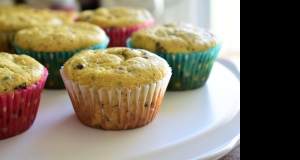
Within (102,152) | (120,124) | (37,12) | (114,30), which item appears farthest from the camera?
(37,12)

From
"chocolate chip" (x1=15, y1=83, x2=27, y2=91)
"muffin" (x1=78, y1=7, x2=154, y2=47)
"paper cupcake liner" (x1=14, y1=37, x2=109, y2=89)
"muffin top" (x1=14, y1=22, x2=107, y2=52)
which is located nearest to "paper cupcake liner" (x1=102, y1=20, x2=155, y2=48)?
"muffin" (x1=78, y1=7, x2=154, y2=47)

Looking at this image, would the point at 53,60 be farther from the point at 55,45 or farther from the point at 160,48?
the point at 160,48

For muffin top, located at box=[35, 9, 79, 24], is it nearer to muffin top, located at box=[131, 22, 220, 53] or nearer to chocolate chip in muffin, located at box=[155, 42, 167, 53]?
muffin top, located at box=[131, 22, 220, 53]

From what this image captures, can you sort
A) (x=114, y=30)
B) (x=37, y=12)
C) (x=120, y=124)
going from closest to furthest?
(x=120, y=124) → (x=114, y=30) → (x=37, y=12)

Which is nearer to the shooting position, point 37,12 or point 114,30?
point 114,30

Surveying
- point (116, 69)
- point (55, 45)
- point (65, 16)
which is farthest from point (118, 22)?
point (116, 69)
